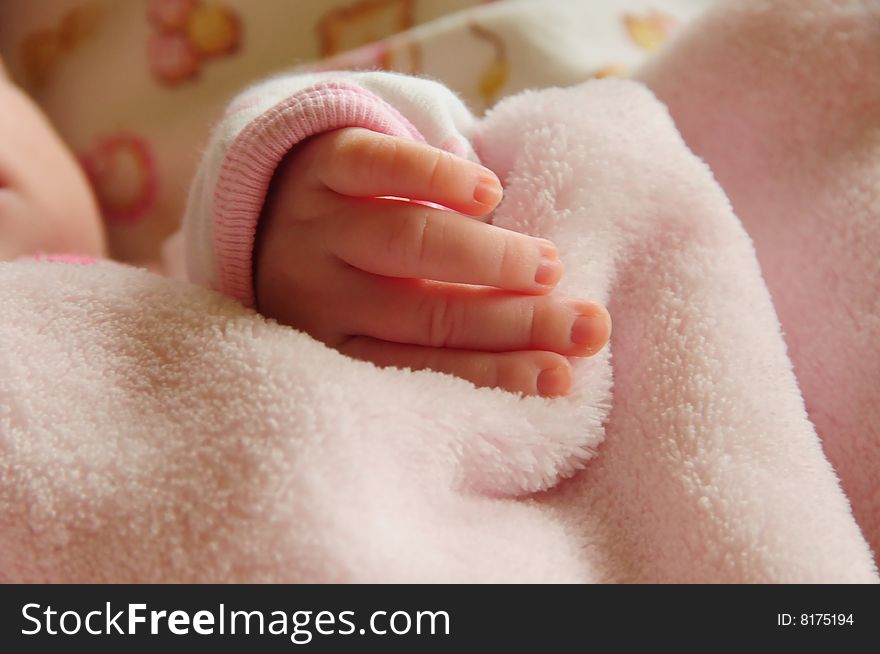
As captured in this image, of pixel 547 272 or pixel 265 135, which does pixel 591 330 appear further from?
pixel 265 135

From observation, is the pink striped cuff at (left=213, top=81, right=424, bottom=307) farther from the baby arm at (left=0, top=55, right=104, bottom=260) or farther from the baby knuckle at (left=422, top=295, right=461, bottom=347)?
the baby arm at (left=0, top=55, right=104, bottom=260)

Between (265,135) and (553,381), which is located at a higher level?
(265,135)

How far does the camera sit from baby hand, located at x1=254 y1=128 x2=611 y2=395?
0.47 metres

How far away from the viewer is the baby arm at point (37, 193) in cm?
72

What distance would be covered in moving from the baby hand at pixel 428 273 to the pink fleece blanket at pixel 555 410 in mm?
28

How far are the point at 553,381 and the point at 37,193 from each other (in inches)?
21.8

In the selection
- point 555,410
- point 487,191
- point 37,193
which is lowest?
point 555,410

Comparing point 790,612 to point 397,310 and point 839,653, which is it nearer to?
point 839,653

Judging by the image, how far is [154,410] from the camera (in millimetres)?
438

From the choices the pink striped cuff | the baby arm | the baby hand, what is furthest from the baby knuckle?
the baby arm

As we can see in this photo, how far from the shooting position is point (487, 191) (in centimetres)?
48

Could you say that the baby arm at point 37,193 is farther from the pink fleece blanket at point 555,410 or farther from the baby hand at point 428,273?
the baby hand at point 428,273

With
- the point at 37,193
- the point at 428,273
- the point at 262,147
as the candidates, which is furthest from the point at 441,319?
the point at 37,193

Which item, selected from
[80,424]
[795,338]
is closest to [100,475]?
[80,424]
